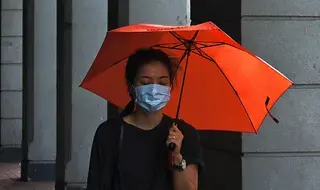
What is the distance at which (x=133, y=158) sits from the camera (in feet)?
10.8

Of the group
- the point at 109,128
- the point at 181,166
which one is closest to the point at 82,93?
the point at 109,128

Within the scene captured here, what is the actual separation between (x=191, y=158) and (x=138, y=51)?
0.54 m

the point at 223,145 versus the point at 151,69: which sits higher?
the point at 151,69

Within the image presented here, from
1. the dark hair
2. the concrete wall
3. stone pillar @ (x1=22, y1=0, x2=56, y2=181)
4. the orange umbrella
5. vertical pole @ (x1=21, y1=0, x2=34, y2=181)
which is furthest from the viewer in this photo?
the concrete wall

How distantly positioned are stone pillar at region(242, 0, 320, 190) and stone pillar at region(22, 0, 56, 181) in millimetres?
8513

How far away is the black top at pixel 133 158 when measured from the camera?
10.7 ft

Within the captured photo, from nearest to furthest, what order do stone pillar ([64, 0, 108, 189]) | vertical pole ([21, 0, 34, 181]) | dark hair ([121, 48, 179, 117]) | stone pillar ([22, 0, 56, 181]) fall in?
dark hair ([121, 48, 179, 117])
stone pillar ([64, 0, 108, 189])
stone pillar ([22, 0, 56, 181])
vertical pole ([21, 0, 34, 181])

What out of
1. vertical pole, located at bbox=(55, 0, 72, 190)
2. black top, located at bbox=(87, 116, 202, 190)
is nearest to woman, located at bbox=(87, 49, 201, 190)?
black top, located at bbox=(87, 116, 202, 190)

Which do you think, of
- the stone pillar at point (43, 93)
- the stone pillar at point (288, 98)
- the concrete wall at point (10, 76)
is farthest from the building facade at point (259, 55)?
the concrete wall at point (10, 76)

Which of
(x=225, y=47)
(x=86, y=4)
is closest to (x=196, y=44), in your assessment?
(x=225, y=47)

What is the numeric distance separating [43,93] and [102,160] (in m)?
10.4

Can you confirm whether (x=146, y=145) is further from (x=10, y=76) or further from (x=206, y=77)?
(x=10, y=76)

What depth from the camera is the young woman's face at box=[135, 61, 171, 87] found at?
3.34 m

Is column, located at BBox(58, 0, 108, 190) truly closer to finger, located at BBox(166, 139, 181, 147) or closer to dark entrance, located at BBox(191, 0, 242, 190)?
dark entrance, located at BBox(191, 0, 242, 190)
